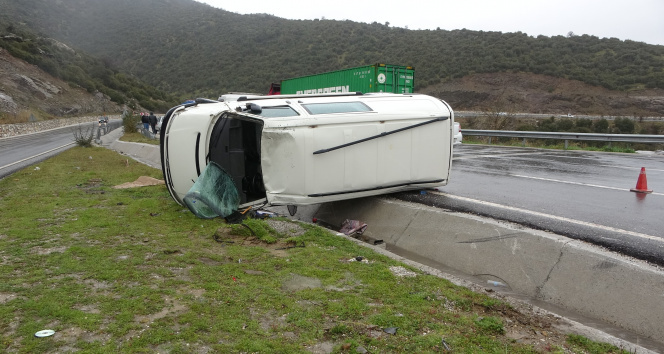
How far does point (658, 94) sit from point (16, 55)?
67735 millimetres

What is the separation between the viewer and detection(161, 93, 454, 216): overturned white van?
6.22 m

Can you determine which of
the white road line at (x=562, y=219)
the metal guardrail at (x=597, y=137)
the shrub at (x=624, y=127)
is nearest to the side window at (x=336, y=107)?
the white road line at (x=562, y=219)

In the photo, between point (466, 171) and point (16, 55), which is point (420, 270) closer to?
point (466, 171)

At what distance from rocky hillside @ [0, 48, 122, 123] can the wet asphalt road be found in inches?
1658

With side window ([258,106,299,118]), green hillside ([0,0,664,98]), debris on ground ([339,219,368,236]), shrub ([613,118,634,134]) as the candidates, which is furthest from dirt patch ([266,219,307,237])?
green hillside ([0,0,664,98])

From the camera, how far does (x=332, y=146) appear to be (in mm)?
6273

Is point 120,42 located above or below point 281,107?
above

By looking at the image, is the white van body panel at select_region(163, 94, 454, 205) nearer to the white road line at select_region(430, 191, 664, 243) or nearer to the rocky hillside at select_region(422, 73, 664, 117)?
the white road line at select_region(430, 191, 664, 243)

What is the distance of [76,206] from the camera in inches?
308

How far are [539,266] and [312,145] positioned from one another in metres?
3.16

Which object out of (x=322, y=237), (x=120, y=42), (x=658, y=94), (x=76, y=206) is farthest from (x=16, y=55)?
(x=658, y=94)

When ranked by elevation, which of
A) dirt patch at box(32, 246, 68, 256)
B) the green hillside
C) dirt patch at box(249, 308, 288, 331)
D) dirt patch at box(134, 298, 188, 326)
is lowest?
dirt patch at box(249, 308, 288, 331)

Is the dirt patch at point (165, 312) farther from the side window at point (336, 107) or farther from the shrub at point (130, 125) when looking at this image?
the shrub at point (130, 125)

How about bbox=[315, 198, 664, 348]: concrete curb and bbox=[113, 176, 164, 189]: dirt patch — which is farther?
bbox=[113, 176, 164, 189]: dirt patch
